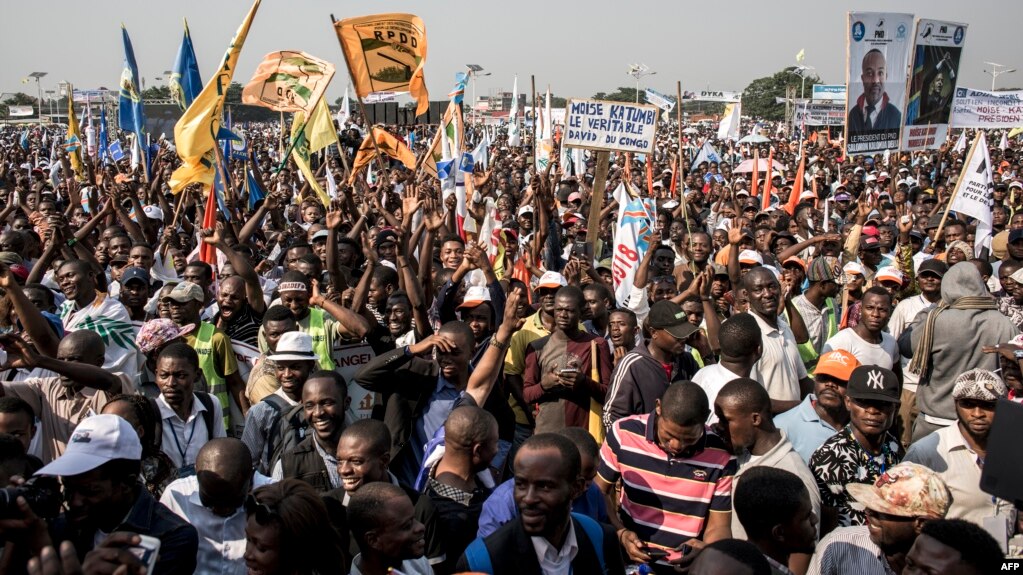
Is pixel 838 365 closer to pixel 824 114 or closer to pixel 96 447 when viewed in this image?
pixel 96 447

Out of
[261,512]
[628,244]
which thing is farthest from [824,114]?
[261,512]

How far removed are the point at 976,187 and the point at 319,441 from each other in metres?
8.19

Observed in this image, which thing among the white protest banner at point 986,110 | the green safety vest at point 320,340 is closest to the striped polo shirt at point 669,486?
the green safety vest at point 320,340

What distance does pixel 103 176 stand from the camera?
47.7 ft

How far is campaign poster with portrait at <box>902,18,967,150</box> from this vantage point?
36.8 feet

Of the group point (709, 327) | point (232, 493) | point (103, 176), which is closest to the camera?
point (232, 493)

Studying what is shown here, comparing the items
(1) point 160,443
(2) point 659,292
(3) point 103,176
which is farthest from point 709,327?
(3) point 103,176

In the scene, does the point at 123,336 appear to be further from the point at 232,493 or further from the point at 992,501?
the point at 992,501

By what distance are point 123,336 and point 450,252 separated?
9.67ft

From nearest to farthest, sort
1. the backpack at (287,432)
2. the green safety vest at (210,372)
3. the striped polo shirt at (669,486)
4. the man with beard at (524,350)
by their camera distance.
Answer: the striped polo shirt at (669,486), the backpack at (287,432), the green safety vest at (210,372), the man with beard at (524,350)

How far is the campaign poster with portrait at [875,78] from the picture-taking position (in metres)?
10.6

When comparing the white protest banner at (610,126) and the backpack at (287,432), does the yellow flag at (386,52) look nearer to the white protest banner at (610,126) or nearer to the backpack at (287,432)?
the white protest banner at (610,126)

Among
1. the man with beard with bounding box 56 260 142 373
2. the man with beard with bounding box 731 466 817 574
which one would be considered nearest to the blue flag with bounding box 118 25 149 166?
the man with beard with bounding box 56 260 142 373

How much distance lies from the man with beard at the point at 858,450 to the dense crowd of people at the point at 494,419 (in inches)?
0.4
